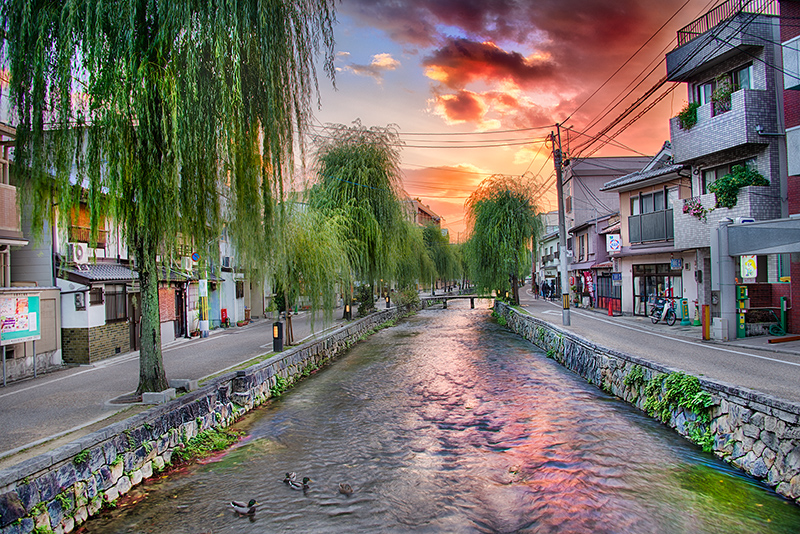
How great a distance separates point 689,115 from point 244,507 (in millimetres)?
19249

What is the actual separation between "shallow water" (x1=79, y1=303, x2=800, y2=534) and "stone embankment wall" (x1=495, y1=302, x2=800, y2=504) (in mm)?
223

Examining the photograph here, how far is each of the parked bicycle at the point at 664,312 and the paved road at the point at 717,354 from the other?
0.56m

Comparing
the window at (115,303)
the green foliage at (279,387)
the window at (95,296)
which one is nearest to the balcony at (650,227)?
the green foliage at (279,387)

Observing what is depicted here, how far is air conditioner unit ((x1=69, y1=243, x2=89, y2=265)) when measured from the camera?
14320 millimetres

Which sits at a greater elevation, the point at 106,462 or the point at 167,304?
the point at 167,304

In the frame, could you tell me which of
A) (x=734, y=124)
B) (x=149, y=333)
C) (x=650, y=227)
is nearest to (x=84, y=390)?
(x=149, y=333)

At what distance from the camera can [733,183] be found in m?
15.9

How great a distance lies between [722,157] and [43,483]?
67.5 feet

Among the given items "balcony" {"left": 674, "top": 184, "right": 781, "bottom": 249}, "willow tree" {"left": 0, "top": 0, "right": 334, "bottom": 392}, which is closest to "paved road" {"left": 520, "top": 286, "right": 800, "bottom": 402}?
"balcony" {"left": 674, "top": 184, "right": 781, "bottom": 249}

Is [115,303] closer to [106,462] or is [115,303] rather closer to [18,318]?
[18,318]

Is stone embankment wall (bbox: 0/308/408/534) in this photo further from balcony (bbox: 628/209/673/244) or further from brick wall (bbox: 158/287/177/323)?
balcony (bbox: 628/209/673/244)

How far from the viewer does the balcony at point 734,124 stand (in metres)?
15.2

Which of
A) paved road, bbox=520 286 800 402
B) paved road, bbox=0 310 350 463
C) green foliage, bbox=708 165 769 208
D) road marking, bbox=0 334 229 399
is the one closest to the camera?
paved road, bbox=0 310 350 463

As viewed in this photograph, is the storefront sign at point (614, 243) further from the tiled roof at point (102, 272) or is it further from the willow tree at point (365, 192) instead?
the tiled roof at point (102, 272)
